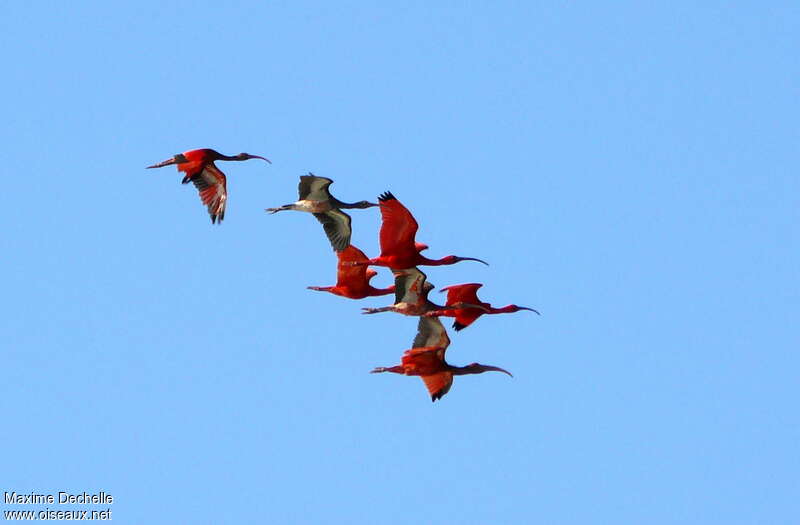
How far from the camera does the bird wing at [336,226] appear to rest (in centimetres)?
5309

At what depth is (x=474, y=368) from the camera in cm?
5266

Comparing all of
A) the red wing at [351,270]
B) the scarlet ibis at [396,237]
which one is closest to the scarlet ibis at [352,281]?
the red wing at [351,270]

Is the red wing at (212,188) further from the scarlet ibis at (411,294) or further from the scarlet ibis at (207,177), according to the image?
the scarlet ibis at (411,294)

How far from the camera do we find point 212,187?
52938 millimetres

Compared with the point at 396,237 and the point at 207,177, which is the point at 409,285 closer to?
the point at 396,237

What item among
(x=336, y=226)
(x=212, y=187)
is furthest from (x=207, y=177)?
(x=336, y=226)

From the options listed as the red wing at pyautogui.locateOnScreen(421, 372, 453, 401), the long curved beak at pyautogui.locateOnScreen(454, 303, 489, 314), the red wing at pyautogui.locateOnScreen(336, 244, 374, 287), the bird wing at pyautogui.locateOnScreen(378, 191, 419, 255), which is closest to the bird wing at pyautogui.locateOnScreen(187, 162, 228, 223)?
the red wing at pyautogui.locateOnScreen(336, 244, 374, 287)

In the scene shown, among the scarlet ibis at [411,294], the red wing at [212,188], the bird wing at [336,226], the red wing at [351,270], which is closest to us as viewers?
the scarlet ibis at [411,294]

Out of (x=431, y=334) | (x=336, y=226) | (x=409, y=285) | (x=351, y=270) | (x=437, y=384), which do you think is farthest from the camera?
(x=351, y=270)

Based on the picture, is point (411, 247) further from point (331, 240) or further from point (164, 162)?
point (164, 162)

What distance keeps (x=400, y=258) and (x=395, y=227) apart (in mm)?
858

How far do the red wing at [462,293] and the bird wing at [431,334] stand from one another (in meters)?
1.42

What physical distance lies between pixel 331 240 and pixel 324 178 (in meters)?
1.96

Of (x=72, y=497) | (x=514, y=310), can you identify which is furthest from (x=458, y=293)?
(x=72, y=497)
